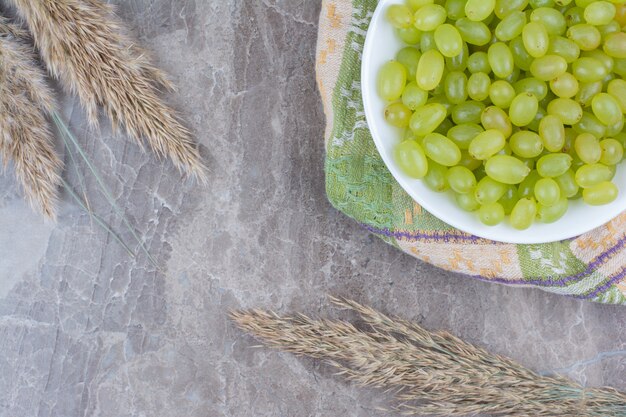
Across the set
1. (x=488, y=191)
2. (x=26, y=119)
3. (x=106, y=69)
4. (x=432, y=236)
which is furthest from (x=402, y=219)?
(x=26, y=119)

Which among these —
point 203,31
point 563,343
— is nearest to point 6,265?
point 203,31

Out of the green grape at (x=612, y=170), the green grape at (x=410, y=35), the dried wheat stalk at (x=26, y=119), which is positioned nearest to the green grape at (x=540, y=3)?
the green grape at (x=410, y=35)

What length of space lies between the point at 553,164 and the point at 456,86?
22cm

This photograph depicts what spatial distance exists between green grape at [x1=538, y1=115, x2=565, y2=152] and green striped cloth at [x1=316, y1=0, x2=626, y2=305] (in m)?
0.31

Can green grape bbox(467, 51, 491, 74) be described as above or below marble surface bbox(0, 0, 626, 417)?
above

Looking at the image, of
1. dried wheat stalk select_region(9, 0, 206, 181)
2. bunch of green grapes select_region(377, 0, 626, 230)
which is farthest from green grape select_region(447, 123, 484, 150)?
dried wheat stalk select_region(9, 0, 206, 181)

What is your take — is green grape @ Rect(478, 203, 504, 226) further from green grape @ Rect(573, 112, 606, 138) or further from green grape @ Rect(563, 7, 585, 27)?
green grape @ Rect(563, 7, 585, 27)

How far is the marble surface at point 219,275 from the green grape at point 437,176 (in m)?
0.35

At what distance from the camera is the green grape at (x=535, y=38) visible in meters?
1.12

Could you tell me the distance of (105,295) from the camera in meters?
1.58

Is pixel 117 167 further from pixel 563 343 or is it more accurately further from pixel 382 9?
pixel 563 343

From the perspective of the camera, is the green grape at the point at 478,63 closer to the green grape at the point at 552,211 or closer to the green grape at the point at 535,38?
the green grape at the point at 535,38

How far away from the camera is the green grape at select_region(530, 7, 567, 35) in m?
1.16

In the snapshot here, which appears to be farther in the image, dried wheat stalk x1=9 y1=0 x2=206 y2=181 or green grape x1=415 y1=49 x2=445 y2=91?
dried wheat stalk x1=9 y1=0 x2=206 y2=181
